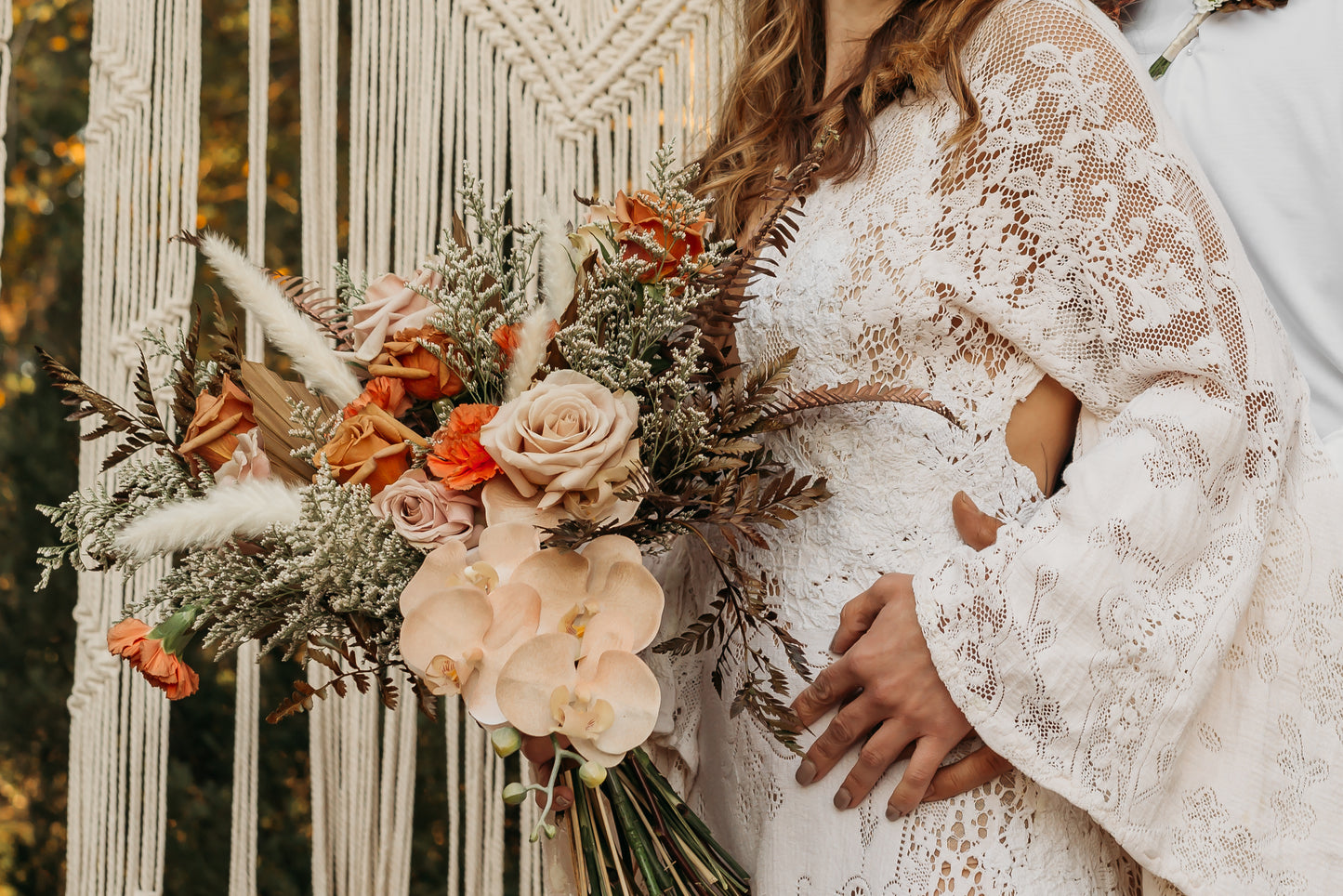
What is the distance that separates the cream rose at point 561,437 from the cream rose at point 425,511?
0.14 ft

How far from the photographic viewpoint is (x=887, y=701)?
2.76 ft

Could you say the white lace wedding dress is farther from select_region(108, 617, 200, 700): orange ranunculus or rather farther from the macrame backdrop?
the macrame backdrop

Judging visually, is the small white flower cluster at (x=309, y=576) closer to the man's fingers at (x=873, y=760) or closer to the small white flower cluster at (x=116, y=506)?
the small white flower cluster at (x=116, y=506)

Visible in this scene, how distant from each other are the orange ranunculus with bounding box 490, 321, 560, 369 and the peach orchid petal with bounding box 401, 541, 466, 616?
15cm

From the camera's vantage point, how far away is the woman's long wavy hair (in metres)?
0.99

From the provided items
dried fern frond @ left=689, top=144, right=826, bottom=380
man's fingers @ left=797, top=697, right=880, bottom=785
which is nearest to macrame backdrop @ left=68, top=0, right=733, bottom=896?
dried fern frond @ left=689, top=144, right=826, bottom=380

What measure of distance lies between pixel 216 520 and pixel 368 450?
111mm

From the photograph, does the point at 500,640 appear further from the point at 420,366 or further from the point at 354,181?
the point at 354,181

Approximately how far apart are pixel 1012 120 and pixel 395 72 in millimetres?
1056

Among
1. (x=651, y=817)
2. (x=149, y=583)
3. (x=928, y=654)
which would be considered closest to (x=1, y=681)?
(x=149, y=583)

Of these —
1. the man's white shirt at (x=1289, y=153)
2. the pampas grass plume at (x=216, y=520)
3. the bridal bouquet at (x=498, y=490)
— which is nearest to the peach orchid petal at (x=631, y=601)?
the bridal bouquet at (x=498, y=490)

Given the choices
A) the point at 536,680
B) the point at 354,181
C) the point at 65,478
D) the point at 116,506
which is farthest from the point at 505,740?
the point at 65,478

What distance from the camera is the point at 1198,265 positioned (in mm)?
874

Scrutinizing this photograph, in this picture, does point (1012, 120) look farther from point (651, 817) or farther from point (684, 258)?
point (651, 817)
